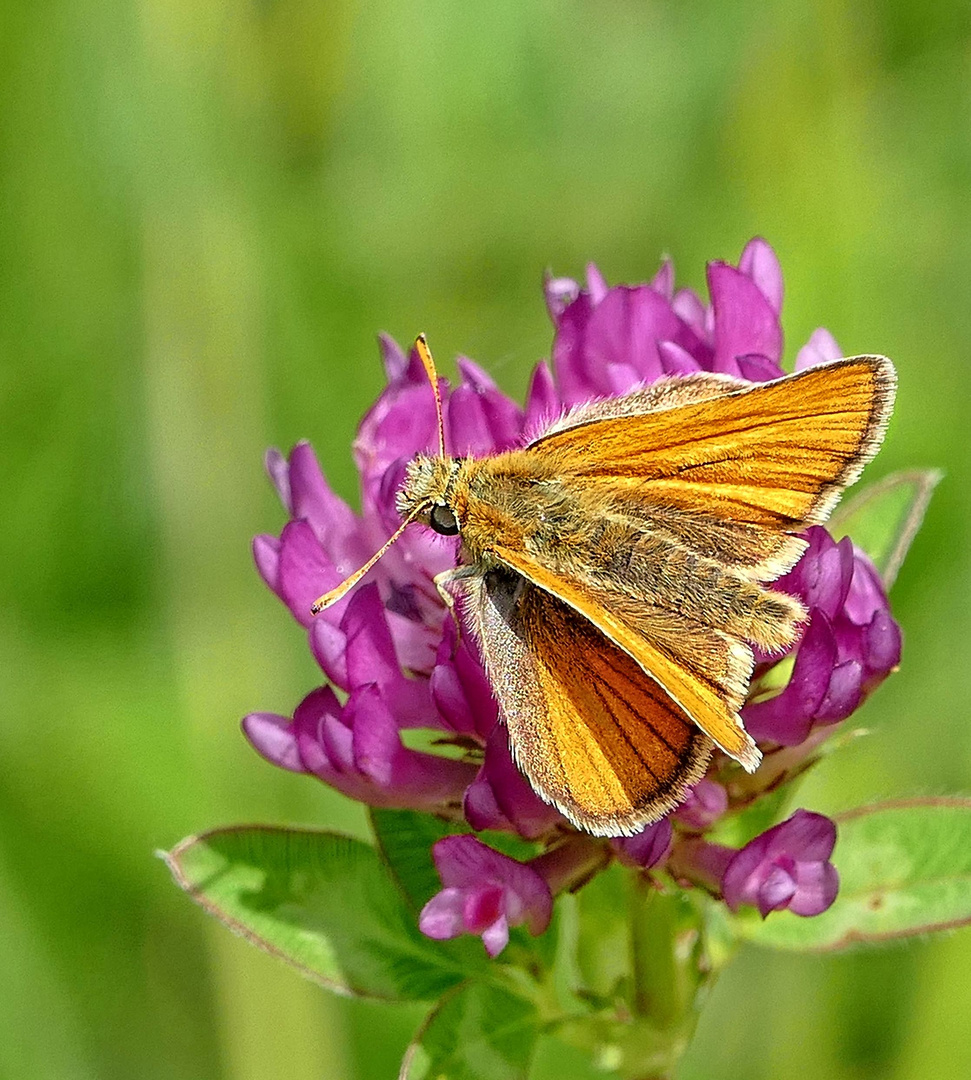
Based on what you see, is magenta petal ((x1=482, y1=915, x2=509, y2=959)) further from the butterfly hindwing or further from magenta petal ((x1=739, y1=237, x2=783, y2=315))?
magenta petal ((x1=739, y1=237, x2=783, y2=315))

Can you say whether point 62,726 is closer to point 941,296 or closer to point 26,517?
point 26,517

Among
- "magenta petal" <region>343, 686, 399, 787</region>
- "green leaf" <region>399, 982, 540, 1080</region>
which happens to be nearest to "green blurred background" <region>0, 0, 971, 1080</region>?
"green leaf" <region>399, 982, 540, 1080</region>

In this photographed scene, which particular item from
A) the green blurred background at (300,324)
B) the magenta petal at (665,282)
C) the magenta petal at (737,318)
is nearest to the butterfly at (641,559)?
the magenta petal at (737,318)

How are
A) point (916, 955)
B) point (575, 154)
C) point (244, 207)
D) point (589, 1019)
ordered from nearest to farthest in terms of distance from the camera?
point (589, 1019) < point (916, 955) < point (244, 207) < point (575, 154)

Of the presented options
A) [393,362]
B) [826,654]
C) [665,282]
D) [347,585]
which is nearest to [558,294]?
[665,282]

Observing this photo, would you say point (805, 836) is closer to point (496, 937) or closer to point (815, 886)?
point (815, 886)

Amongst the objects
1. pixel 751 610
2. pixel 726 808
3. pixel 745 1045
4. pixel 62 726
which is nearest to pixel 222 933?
pixel 62 726

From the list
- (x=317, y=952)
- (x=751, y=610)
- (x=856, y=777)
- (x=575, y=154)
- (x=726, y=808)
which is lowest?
(x=856, y=777)
